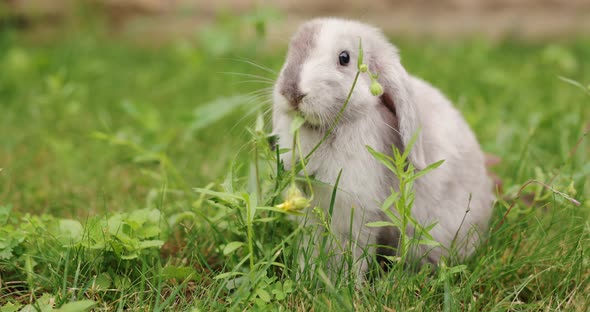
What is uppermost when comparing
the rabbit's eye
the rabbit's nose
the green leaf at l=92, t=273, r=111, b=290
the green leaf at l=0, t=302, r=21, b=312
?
the rabbit's eye

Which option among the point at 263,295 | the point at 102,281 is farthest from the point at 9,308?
the point at 263,295

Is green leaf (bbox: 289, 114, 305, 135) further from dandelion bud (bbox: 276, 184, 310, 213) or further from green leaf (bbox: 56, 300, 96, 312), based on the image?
green leaf (bbox: 56, 300, 96, 312)

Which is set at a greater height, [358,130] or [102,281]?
[358,130]

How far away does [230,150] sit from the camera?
11.7ft

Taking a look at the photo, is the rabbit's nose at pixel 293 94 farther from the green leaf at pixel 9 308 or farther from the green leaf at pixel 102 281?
the green leaf at pixel 9 308

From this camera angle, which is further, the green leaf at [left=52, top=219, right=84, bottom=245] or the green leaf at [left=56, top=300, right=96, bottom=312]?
the green leaf at [left=52, top=219, right=84, bottom=245]

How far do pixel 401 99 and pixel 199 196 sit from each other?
108 centimetres

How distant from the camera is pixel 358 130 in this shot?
220cm

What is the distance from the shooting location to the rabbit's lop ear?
7.29 feet

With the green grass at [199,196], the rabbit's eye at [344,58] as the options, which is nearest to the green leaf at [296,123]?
the green grass at [199,196]

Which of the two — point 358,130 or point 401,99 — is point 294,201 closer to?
point 358,130

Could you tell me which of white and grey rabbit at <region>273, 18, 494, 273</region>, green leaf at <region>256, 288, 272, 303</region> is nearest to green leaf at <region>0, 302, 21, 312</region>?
green leaf at <region>256, 288, 272, 303</region>

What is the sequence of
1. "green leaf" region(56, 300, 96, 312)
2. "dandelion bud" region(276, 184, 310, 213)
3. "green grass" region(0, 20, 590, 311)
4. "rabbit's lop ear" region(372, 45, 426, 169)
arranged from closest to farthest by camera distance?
"green leaf" region(56, 300, 96, 312) < "dandelion bud" region(276, 184, 310, 213) < "green grass" region(0, 20, 590, 311) < "rabbit's lop ear" region(372, 45, 426, 169)

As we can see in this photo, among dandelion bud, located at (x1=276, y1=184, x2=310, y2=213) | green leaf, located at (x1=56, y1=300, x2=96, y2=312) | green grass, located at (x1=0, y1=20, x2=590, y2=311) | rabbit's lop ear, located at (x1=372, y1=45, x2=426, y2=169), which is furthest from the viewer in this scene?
rabbit's lop ear, located at (x1=372, y1=45, x2=426, y2=169)
